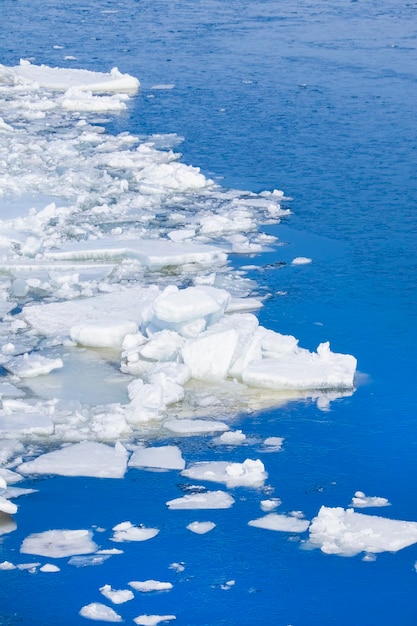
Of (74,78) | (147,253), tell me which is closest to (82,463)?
(147,253)

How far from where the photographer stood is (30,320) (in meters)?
7.19

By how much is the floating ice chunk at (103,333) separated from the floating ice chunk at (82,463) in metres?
1.31

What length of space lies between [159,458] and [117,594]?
1.15 m

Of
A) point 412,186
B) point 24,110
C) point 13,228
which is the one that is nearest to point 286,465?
point 13,228

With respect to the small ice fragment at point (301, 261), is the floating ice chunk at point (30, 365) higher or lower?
lower

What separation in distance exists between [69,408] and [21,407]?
0.27m

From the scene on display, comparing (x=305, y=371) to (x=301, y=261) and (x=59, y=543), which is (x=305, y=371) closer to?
(x=59, y=543)

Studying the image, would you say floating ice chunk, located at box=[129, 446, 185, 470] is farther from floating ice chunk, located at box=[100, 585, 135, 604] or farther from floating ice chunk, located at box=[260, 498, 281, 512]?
floating ice chunk, located at box=[100, 585, 135, 604]

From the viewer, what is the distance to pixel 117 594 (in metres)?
4.53

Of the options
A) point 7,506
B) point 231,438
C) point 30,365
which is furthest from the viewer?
point 30,365

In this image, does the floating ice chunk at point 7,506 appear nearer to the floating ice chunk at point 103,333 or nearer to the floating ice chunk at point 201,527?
the floating ice chunk at point 201,527

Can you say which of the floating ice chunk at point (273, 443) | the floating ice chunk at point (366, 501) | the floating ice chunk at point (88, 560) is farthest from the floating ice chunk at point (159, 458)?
the floating ice chunk at point (366, 501)

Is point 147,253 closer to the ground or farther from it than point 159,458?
farther from it

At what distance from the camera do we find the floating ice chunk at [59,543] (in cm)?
487
